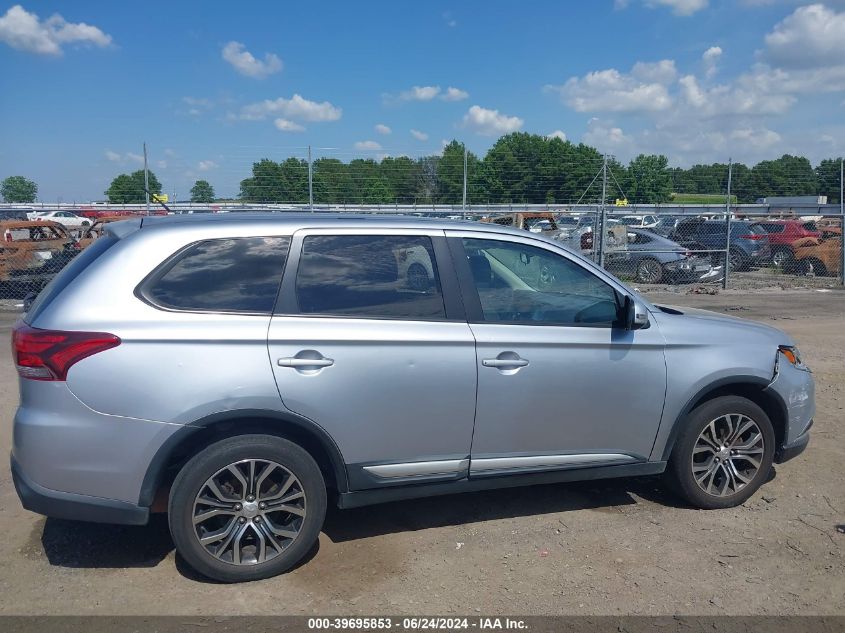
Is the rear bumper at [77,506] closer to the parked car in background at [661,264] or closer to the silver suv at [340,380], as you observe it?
the silver suv at [340,380]

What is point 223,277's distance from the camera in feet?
13.0

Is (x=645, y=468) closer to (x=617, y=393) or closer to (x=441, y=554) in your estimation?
(x=617, y=393)

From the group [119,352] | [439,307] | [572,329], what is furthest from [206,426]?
[572,329]

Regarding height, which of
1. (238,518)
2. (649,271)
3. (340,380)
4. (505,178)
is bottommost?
(238,518)

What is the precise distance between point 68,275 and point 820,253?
19094 millimetres

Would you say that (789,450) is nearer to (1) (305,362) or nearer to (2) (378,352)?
(2) (378,352)

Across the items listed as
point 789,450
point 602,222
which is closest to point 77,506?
point 789,450

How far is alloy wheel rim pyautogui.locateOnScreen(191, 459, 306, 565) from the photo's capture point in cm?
383

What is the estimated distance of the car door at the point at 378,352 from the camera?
391cm

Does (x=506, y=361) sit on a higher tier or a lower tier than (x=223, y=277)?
lower

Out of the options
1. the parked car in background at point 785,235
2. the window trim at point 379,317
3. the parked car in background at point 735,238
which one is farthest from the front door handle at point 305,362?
the parked car in background at point 785,235

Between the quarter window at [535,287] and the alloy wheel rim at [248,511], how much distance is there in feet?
4.98

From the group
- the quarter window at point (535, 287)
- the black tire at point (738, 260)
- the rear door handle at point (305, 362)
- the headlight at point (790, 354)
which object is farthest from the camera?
the black tire at point (738, 260)

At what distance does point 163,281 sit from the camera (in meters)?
3.87
